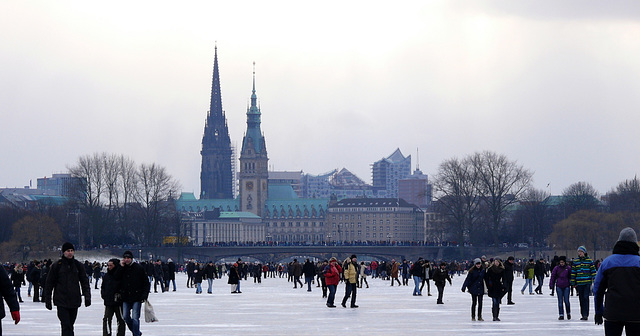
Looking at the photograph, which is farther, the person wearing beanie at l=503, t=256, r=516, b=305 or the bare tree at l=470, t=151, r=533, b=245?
the bare tree at l=470, t=151, r=533, b=245

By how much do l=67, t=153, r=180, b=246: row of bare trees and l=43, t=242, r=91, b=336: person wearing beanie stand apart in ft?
376

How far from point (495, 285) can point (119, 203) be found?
114 meters

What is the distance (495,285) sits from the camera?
30688 mm

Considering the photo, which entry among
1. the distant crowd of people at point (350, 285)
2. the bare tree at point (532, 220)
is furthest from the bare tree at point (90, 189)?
the distant crowd of people at point (350, 285)

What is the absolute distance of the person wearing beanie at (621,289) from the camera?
571 inches

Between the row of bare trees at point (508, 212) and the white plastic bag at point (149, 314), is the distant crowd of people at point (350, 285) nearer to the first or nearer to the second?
the white plastic bag at point (149, 314)

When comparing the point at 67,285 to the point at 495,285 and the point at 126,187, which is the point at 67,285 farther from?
the point at 126,187

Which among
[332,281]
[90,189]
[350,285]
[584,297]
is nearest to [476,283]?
[584,297]

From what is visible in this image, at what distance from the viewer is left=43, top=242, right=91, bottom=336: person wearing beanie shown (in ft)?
64.7

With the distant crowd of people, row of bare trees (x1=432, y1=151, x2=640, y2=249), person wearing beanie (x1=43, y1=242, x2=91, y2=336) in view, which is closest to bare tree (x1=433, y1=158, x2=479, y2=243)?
row of bare trees (x1=432, y1=151, x2=640, y2=249)

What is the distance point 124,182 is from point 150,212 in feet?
15.5

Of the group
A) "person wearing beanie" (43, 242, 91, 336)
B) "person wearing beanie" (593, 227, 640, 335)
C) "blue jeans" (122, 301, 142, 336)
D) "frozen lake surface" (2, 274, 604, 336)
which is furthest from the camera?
"frozen lake surface" (2, 274, 604, 336)

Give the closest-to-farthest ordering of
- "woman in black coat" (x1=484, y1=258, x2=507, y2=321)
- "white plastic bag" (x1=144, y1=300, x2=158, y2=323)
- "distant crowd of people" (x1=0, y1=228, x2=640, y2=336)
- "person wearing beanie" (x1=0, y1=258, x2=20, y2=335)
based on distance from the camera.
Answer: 1. "distant crowd of people" (x1=0, y1=228, x2=640, y2=336)
2. "person wearing beanie" (x1=0, y1=258, x2=20, y2=335)
3. "white plastic bag" (x1=144, y1=300, x2=158, y2=323)
4. "woman in black coat" (x1=484, y1=258, x2=507, y2=321)

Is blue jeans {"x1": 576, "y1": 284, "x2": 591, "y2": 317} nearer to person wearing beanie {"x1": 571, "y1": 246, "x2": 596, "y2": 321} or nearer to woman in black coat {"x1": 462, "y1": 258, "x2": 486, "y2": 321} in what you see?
person wearing beanie {"x1": 571, "y1": 246, "x2": 596, "y2": 321}
